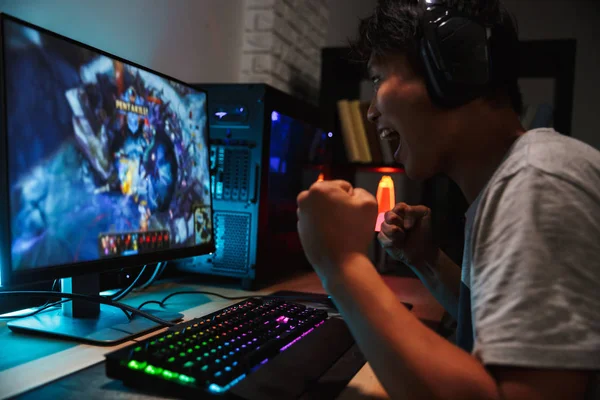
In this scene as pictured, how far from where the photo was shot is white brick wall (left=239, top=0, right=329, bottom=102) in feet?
6.05

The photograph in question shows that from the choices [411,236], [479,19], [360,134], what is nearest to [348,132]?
[360,134]

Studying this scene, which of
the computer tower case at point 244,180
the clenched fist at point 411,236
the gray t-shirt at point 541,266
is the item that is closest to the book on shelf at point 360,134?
the computer tower case at point 244,180

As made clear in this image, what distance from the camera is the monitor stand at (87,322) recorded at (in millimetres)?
745

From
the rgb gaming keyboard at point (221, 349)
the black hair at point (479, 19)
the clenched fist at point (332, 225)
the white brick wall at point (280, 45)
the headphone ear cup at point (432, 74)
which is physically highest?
the white brick wall at point (280, 45)

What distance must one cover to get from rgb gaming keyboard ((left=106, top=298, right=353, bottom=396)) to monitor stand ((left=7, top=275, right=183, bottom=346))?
5.0 inches

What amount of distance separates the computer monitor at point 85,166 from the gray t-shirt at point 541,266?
53cm

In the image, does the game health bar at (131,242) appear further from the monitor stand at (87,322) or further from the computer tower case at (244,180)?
the computer tower case at (244,180)

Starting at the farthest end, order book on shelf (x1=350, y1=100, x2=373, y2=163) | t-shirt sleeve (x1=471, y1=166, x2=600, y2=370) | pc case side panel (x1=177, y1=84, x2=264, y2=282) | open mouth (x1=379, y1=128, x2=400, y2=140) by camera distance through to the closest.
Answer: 1. book on shelf (x1=350, y1=100, x2=373, y2=163)
2. pc case side panel (x1=177, y1=84, x2=264, y2=282)
3. open mouth (x1=379, y1=128, x2=400, y2=140)
4. t-shirt sleeve (x1=471, y1=166, x2=600, y2=370)

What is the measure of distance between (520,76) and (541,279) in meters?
1.26

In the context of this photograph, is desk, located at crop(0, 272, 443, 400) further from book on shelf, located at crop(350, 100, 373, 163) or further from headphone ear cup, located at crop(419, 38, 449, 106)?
book on shelf, located at crop(350, 100, 373, 163)

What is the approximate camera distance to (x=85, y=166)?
771 millimetres

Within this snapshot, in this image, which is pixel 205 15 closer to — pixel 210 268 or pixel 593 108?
pixel 210 268

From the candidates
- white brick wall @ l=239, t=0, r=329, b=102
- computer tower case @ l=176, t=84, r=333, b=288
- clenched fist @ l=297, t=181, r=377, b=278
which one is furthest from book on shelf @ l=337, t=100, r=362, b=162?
clenched fist @ l=297, t=181, r=377, b=278

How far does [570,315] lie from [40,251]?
649 mm
